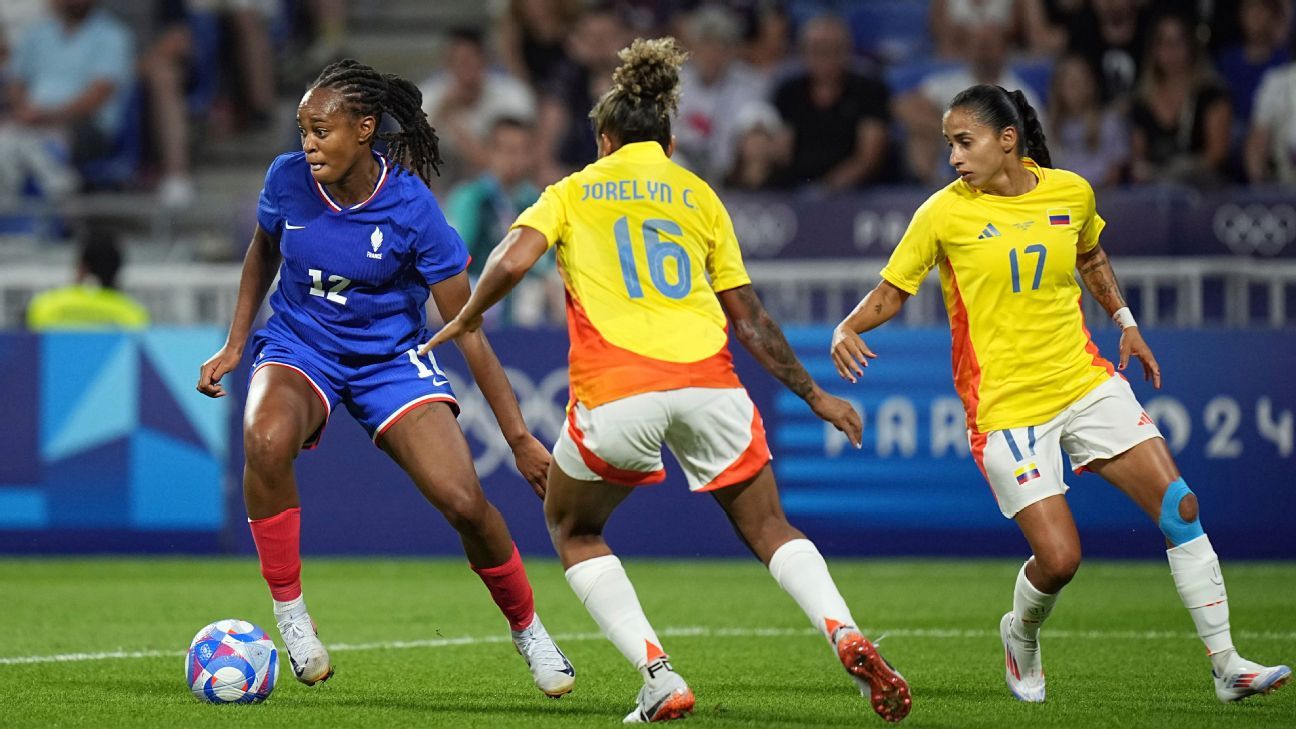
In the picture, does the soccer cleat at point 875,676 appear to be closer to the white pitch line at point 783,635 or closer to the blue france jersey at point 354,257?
the blue france jersey at point 354,257

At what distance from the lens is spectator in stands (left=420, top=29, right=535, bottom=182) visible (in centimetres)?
1546

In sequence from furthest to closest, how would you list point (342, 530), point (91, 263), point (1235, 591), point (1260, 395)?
point (91, 263)
point (342, 530)
point (1260, 395)
point (1235, 591)

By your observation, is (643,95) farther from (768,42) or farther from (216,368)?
(768,42)

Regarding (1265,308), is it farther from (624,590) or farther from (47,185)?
(47,185)

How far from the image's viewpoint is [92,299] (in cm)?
1298

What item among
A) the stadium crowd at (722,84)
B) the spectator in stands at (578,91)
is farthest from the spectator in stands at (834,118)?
the spectator in stands at (578,91)

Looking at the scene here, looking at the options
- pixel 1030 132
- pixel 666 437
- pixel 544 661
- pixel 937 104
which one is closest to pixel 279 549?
pixel 544 661

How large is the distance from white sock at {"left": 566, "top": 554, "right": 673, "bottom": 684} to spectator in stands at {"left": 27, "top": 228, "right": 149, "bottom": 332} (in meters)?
7.69

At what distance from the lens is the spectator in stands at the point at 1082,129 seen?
14328 mm

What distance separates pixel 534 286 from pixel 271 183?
726cm

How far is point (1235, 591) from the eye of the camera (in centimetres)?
1011

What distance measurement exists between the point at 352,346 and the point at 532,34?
9.96 metres

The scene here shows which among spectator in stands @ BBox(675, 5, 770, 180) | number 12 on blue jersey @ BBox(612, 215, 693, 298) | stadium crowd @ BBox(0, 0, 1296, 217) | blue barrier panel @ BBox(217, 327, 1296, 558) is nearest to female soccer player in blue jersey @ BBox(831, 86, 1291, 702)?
number 12 on blue jersey @ BBox(612, 215, 693, 298)

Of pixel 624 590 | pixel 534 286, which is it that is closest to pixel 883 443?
pixel 534 286
